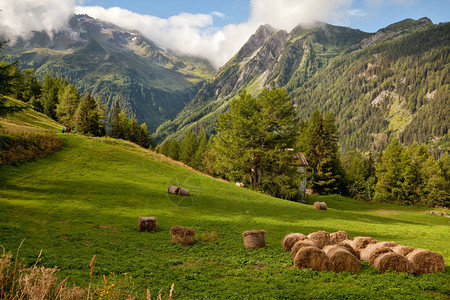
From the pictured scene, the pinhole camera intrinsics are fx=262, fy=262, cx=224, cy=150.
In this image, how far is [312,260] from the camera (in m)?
12.1

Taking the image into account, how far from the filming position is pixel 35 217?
18.9 m

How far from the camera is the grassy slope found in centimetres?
1038

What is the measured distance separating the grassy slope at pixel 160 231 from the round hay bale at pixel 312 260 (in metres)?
0.51

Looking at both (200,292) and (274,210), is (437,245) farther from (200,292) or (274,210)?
(200,292)

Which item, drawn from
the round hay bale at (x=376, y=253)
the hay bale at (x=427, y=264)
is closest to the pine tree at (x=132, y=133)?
the round hay bale at (x=376, y=253)

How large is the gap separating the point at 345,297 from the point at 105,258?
10937 mm

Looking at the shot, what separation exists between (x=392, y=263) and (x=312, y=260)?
3395 mm

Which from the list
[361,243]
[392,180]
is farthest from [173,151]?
[361,243]

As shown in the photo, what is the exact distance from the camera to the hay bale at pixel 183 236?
16.8 m

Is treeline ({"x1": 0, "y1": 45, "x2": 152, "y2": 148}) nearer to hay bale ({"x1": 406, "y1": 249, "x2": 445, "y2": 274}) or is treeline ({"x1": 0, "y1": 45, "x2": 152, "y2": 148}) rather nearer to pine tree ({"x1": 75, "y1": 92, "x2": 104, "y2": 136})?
pine tree ({"x1": 75, "y1": 92, "x2": 104, "y2": 136})

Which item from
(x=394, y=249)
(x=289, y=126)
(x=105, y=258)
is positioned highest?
(x=289, y=126)

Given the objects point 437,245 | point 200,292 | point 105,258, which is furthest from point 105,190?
point 437,245

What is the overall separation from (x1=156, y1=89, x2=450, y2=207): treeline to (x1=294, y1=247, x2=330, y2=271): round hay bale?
1284 inches

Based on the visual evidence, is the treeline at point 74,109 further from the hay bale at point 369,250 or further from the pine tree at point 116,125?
the hay bale at point 369,250
